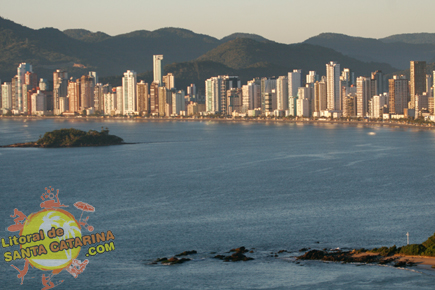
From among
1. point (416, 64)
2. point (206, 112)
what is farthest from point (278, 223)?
point (206, 112)

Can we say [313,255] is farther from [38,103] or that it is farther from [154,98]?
[38,103]

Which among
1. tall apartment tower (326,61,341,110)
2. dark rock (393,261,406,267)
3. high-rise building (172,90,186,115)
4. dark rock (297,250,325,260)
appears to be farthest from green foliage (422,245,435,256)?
high-rise building (172,90,186,115)

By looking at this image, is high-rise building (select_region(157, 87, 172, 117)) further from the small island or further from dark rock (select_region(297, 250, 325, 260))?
dark rock (select_region(297, 250, 325, 260))

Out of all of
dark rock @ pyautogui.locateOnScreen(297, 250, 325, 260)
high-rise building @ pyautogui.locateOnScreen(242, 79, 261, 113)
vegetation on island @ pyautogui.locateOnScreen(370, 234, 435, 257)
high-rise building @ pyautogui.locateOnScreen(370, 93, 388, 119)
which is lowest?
dark rock @ pyautogui.locateOnScreen(297, 250, 325, 260)

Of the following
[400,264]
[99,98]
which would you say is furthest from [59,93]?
[400,264]

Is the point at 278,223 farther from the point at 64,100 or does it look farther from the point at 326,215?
the point at 64,100
